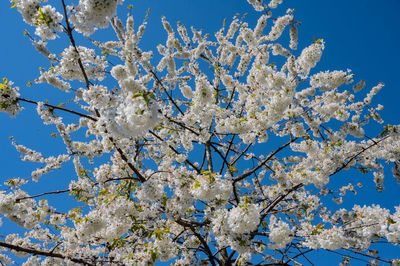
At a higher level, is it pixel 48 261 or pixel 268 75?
pixel 268 75

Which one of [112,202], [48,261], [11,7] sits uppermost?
[11,7]

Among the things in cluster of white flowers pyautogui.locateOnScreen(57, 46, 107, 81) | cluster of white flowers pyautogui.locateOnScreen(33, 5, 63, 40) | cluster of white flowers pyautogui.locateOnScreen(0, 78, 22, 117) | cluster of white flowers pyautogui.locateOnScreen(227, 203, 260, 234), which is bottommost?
cluster of white flowers pyautogui.locateOnScreen(227, 203, 260, 234)

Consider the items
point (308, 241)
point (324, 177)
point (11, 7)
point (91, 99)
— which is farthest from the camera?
point (324, 177)

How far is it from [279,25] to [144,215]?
20.3 ft

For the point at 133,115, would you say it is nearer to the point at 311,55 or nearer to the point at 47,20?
the point at 47,20

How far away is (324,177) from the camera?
543 cm

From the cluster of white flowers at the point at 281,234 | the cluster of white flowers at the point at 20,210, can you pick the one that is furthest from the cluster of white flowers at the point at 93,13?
the cluster of white flowers at the point at 281,234

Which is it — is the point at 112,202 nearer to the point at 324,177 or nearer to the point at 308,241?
the point at 308,241

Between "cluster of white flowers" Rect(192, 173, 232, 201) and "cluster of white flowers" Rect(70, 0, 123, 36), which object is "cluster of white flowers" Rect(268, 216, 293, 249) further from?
"cluster of white flowers" Rect(70, 0, 123, 36)

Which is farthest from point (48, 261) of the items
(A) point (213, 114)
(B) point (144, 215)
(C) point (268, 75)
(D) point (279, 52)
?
(D) point (279, 52)

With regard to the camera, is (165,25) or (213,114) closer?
(213,114)

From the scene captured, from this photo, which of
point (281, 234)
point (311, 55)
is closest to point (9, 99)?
point (281, 234)

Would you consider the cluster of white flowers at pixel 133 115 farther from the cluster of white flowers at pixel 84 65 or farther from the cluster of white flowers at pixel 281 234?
the cluster of white flowers at pixel 281 234

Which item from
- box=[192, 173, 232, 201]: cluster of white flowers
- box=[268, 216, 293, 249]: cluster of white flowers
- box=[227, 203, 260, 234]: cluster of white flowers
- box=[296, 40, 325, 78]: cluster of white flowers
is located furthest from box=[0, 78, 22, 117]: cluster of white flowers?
box=[296, 40, 325, 78]: cluster of white flowers
